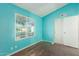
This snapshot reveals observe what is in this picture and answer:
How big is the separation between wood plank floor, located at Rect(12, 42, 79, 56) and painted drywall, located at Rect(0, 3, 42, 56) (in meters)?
0.16

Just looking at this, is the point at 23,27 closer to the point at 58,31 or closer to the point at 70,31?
the point at 58,31

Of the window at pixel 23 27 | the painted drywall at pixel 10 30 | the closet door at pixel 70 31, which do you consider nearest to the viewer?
the painted drywall at pixel 10 30

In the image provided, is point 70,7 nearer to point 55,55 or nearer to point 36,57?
point 55,55

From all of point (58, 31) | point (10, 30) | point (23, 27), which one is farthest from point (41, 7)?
point (10, 30)

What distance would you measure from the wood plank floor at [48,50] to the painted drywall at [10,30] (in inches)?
6.2

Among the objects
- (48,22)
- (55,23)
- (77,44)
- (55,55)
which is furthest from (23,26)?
(77,44)

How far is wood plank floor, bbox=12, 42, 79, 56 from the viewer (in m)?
2.15

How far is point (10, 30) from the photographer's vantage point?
224 cm

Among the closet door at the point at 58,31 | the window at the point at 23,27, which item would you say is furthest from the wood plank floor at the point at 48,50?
the window at the point at 23,27

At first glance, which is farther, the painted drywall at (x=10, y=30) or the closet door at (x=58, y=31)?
the closet door at (x=58, y=31)

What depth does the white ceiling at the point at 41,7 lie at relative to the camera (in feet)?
7.01

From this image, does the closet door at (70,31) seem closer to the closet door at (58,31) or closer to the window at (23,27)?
the closet door at (58,31)

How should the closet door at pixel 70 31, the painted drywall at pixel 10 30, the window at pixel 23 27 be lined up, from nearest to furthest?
1. the painted drywall at pixel 10 30
2. the window at pixel 23 27
3. the closet door at pixel 70 31

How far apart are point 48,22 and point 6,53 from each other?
132 centimetres
